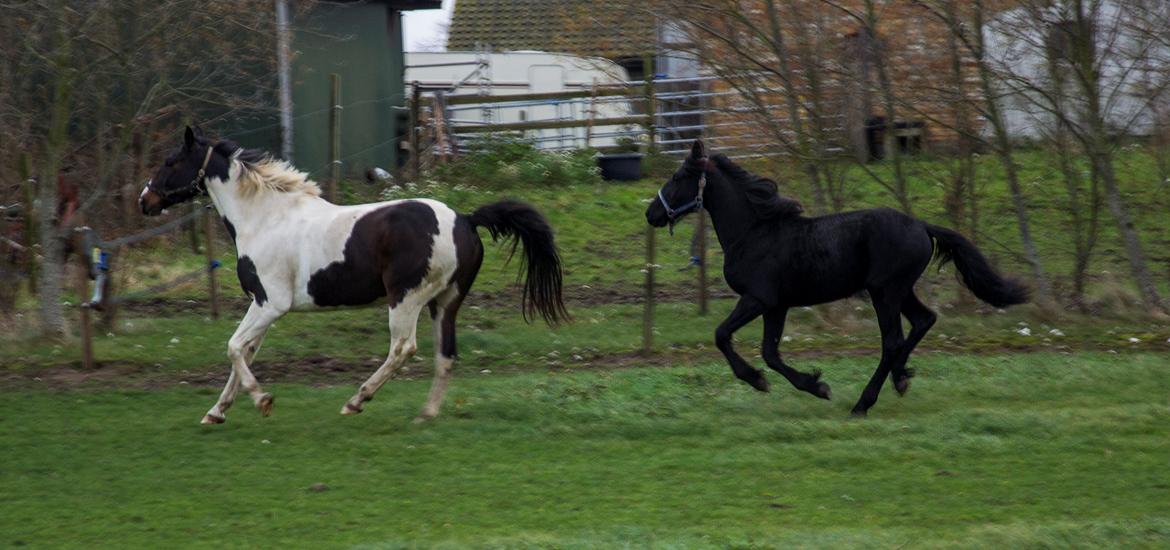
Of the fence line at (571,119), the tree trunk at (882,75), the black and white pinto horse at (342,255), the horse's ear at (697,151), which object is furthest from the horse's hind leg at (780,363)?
the fence line at (571,119)

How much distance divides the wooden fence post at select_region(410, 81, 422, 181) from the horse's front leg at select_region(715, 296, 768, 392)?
494 inches

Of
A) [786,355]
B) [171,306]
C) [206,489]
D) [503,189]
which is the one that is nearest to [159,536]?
[206,489]

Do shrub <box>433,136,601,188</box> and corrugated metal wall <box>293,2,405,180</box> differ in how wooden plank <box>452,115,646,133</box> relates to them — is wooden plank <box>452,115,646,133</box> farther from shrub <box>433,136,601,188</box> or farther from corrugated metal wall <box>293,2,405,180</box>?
corrugated metal wall <box>293,2,405,180</box>

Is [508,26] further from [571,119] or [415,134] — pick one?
[415,134]

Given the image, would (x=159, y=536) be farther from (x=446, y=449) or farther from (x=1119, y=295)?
(x=1119, y=295)

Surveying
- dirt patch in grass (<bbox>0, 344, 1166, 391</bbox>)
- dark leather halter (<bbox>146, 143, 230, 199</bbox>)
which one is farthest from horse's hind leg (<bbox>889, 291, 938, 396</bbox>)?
dark leather halter (<bbox>146, 143, 230, 199</bbox>)

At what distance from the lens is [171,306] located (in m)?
15.2

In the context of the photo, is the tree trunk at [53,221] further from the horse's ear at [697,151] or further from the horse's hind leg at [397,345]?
the horse's ear at [697,151]

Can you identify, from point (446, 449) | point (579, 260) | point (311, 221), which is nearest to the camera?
point (446, 449)

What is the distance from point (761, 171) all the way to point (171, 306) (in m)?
6.86

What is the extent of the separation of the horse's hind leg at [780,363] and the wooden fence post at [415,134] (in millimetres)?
12485

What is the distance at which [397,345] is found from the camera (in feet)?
32.2

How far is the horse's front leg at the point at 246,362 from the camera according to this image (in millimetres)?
9672

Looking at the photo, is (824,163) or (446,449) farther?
(824,163)
